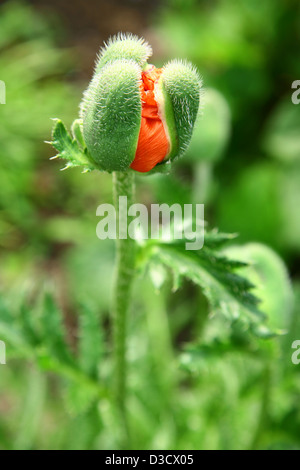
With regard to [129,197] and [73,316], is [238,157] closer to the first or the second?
[73,316]

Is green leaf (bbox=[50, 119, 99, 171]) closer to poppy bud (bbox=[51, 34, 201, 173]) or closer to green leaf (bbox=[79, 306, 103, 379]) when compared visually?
poppy bud (bbox=[51, 34, 201, 173])

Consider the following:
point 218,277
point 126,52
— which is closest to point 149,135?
point 126,52

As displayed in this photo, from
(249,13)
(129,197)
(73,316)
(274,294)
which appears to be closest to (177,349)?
(73,316)

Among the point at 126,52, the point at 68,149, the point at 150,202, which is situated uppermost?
the point at 150,202

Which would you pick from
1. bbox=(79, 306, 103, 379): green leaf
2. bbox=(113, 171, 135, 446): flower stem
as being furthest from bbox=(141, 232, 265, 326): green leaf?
bbox=(79, 306, 103, 379): green leaf

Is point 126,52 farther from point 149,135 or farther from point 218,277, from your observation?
point 218,277
